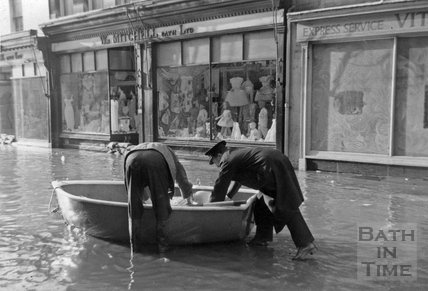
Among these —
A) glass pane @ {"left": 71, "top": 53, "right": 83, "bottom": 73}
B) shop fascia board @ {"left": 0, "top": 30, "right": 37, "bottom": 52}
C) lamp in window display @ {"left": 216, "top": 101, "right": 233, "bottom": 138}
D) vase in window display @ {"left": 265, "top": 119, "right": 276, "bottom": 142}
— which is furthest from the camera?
shop fascia board @ {"left": 0, "top": 30, "right": 37, "bottom": 52}

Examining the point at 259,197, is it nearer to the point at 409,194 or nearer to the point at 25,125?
the point at 409,194

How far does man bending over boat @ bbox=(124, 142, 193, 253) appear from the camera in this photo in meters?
5.39

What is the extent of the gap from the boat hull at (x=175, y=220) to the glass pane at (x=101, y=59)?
1082cm

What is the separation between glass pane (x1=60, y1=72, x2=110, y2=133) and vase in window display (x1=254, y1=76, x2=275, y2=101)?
254 inches

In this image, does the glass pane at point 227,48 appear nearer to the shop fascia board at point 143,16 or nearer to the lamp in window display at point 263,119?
the shop fascia board at point 143,16

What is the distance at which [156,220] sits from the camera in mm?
5520

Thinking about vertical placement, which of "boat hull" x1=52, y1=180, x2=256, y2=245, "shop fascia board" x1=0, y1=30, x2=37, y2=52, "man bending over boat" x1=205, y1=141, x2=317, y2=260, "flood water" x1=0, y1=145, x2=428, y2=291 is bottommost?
"flood water" x1=0, y1=145, x2=428, y2=291

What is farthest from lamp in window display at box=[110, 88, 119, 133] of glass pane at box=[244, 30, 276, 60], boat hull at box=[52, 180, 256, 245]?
boat hull at box=[52, 180, 256, 245]

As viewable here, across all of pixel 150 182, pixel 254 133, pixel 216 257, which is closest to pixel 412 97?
pixel 254 133

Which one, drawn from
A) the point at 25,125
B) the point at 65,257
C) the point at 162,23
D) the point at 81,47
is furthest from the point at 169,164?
the point at 25,125

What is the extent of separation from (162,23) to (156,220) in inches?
393

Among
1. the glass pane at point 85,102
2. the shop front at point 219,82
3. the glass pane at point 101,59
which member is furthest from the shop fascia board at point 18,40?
the shop front at point 219,82

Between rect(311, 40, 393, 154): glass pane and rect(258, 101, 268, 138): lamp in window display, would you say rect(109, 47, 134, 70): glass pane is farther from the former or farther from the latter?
rect(311, 40, 393, 154): glass pane

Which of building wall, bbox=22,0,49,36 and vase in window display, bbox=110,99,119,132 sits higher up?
building wall, bbox=22,0,49,36
